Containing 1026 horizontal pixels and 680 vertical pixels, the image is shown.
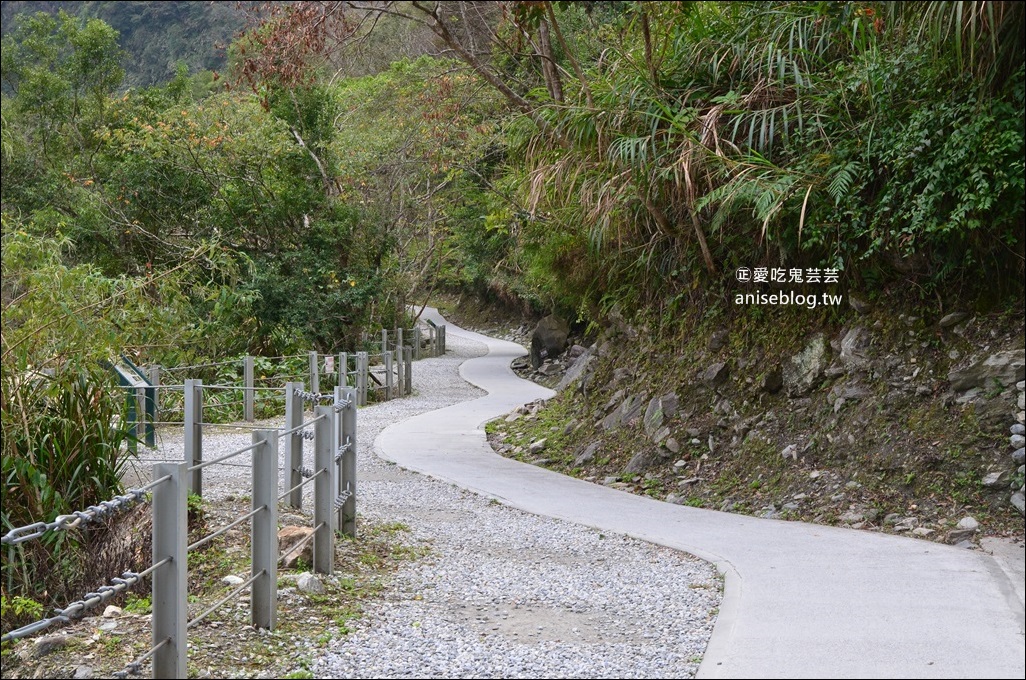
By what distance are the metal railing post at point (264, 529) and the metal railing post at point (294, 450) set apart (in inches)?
64.4

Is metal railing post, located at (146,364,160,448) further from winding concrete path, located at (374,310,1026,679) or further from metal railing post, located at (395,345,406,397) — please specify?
metal railing post, located at (395,345,406,397)

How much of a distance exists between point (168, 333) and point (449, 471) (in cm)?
658

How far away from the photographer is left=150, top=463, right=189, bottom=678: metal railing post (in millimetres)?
3463

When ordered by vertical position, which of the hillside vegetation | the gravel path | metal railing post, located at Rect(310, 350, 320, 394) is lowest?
the gravel path

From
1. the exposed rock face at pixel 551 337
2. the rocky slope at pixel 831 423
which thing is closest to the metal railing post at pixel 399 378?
the exposed rock face at pixel 551 337

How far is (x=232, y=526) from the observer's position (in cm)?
445

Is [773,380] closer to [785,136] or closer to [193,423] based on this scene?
[785,136]

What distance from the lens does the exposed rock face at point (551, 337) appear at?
21953 millimetres

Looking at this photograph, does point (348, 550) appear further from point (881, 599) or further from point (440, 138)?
point (440, 138)

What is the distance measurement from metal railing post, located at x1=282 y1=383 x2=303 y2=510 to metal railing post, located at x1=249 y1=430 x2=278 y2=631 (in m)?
1.63

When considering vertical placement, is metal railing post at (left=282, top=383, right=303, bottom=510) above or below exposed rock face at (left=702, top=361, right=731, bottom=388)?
below

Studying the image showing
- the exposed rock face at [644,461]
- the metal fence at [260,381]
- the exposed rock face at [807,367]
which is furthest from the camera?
the metal fence at [260,381]

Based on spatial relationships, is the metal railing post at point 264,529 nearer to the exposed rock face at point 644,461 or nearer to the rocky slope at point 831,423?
the rocky slope at point 831,423

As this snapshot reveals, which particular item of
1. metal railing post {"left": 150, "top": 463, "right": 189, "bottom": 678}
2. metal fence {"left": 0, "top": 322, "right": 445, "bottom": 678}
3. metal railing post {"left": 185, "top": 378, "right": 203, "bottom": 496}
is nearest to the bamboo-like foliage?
metal fence {"left": 0, "top": 322, "right": 445, "bottom": 678}
